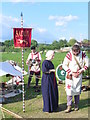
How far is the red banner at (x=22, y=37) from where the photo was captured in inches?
217

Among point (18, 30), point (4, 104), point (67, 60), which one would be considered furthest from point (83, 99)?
point (18, 30)

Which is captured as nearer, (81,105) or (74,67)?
(74,67)

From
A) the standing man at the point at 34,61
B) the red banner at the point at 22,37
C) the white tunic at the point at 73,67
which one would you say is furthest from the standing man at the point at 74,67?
the standing man at the point at 34,61

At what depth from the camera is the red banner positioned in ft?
18.1

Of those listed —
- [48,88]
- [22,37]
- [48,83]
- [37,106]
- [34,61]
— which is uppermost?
[22,37]

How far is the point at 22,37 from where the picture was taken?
18.1 feet

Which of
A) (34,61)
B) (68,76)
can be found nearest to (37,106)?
(68,76)

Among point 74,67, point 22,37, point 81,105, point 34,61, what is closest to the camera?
point 74,67

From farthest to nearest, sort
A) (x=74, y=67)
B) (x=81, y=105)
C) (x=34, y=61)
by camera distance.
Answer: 1. (x=34, y=61)
2. (x=81, y=105)
3. (x=74, y=67)

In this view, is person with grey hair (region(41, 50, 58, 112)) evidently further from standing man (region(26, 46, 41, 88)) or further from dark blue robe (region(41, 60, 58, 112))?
standing man (region(26, 46, 41, 88))

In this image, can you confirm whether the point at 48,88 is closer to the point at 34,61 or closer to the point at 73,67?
the point at 73,67

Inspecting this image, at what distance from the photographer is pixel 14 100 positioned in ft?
22.9

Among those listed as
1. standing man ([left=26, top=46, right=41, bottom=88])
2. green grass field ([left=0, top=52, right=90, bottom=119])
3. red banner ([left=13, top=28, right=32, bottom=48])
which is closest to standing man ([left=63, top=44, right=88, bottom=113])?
green grass field ([left=0, top=52, right=90, bottom=119])

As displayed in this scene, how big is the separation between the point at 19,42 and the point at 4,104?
217 cm
